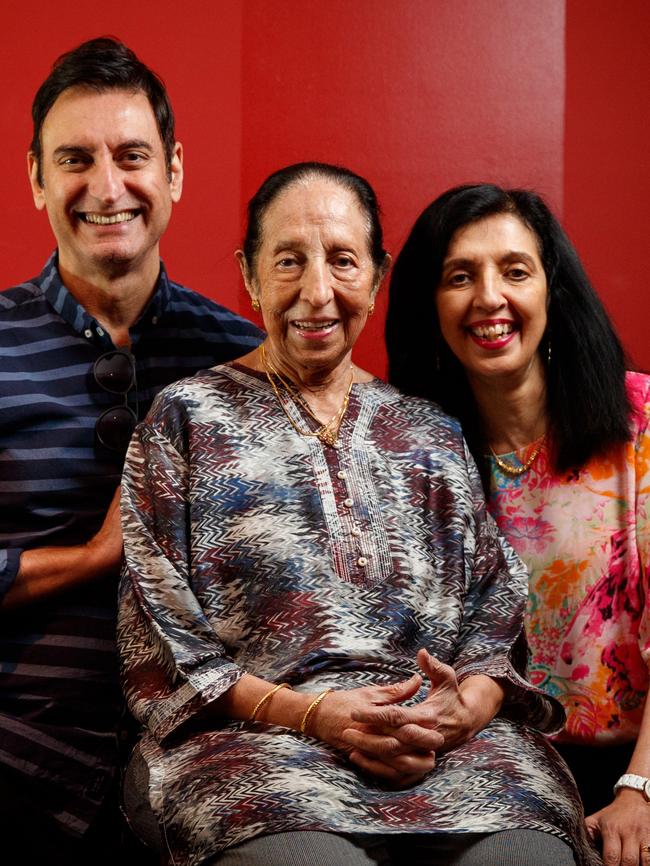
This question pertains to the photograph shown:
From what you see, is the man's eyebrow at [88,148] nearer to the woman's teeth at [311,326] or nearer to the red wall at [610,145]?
the woman's teeth at [311,326]

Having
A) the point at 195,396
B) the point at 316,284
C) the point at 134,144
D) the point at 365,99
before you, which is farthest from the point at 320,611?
the point at 365,99

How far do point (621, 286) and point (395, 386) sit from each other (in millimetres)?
983

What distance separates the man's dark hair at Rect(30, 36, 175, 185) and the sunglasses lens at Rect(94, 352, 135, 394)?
0.43 m

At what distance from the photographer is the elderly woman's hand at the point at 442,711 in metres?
1.68

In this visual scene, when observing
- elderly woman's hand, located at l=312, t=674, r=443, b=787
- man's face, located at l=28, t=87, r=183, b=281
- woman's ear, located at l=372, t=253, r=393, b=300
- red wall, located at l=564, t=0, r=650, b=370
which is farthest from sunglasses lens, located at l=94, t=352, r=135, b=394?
red wall, located at l=564, t=0, r=650, b=370

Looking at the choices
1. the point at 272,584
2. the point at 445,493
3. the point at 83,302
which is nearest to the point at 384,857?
the point at 272,584

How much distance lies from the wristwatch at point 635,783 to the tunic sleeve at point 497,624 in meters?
0.17

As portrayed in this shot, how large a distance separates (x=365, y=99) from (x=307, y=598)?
4.87 feet

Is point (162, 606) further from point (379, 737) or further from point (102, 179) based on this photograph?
point (102, 179)

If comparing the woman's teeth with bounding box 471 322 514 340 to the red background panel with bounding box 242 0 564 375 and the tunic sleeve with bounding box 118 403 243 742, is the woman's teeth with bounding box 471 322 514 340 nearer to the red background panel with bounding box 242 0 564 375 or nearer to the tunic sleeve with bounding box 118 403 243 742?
the tunic sleeve with bounding box 118 403 243 742

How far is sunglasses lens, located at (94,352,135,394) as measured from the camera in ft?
7.57

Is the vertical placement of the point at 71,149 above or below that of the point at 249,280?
above

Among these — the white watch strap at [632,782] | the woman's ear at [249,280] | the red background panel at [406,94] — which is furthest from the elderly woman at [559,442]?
the red background panel at [406,94]

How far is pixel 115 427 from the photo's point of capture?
2.28 m
